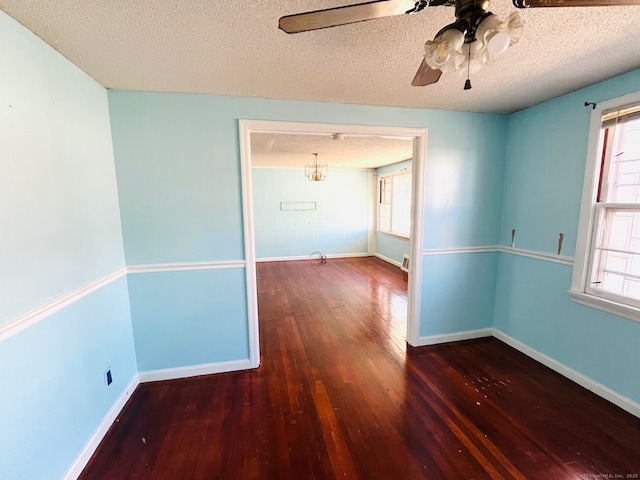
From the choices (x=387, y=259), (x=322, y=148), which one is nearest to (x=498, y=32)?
(x=322, y=148)

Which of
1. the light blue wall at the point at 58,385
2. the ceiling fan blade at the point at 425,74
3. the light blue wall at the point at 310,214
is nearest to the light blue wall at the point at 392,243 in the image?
the light blue wall at the point at 310,214

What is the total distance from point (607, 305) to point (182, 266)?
3135mm

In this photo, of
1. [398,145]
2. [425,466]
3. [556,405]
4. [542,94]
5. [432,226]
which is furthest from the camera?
[398,145]

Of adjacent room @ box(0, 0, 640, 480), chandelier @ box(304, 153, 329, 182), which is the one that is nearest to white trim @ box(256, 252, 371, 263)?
chandelier @ box(304, 153, 329, 182)

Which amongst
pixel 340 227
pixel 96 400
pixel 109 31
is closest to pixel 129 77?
pixel 109 31

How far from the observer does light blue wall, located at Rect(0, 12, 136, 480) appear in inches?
43.3

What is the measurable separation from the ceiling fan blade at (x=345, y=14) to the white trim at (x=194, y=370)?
92.4 inches

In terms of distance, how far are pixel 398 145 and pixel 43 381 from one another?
4.15 m

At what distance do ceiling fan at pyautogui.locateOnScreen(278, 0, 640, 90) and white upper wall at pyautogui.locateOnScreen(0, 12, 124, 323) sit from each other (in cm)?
125

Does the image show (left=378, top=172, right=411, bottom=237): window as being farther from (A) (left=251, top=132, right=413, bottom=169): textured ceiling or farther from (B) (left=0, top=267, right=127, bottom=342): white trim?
(B) (left=0, top=267, right=127, bottom=342): white trim

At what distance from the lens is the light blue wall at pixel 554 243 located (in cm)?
184

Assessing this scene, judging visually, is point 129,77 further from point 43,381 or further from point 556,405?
point 556,405

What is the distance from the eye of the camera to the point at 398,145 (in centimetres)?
390

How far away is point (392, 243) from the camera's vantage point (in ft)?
20.0
